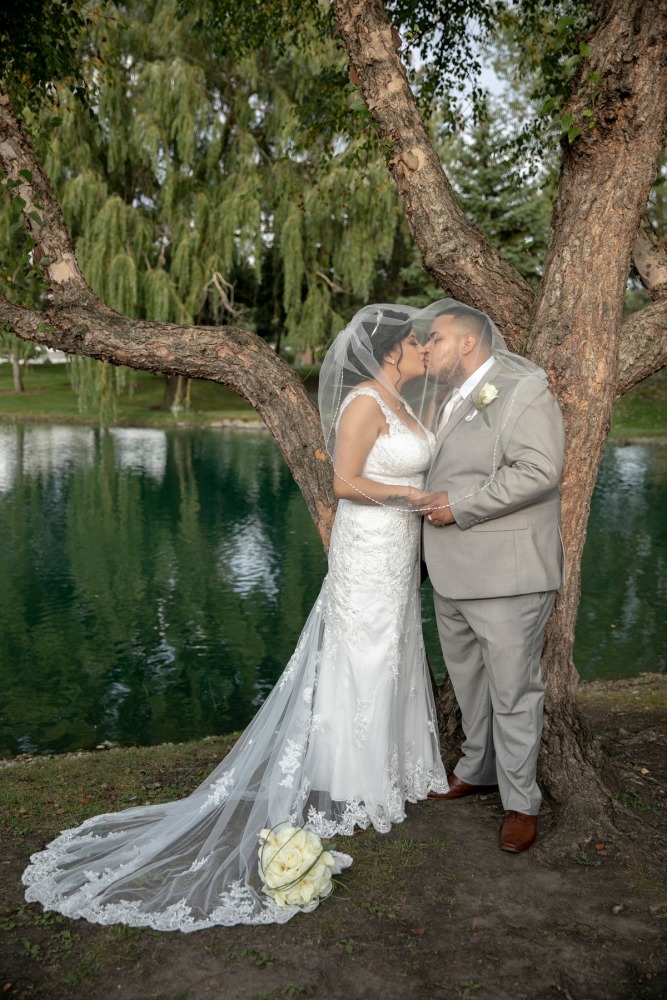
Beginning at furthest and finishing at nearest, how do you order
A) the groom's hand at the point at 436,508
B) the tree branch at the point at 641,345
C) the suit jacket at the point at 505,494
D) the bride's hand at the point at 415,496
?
the tree branch at the point at 641,345
the bride's hand at the point at 415,496
the groom's hand at the point at 436,508
the suit jacket at the point at 505,494

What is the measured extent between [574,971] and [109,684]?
5845 millimetres

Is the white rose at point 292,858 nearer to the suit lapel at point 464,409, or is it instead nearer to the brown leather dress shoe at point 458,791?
the brown leather dress shoe at point 458,791

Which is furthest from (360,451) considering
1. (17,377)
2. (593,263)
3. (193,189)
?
(17,377)

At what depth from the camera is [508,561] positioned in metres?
3.56

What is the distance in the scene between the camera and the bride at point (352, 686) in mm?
3652

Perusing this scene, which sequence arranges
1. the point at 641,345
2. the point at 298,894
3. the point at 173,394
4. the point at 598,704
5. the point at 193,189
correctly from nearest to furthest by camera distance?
the point at 298,894 → the point at 641,345 → the point at 598,704 → the point at 193,189 → the point at 173,394

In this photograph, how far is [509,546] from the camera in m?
3.57

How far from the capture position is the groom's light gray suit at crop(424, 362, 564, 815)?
3.52 m

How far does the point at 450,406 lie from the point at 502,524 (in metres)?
0.52

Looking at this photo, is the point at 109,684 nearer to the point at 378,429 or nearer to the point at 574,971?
the point at 378,429

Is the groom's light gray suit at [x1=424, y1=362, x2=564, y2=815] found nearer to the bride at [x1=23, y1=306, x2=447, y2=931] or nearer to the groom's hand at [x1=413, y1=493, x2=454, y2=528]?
the groom's hand at [x1=413, y1=493, x2=454, y2=528]

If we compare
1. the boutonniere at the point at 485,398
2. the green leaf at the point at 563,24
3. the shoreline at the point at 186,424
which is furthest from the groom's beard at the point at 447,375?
the shoreline at the point at 186,424

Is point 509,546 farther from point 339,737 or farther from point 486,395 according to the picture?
point 339,737

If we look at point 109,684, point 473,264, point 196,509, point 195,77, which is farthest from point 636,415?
point 473,264
